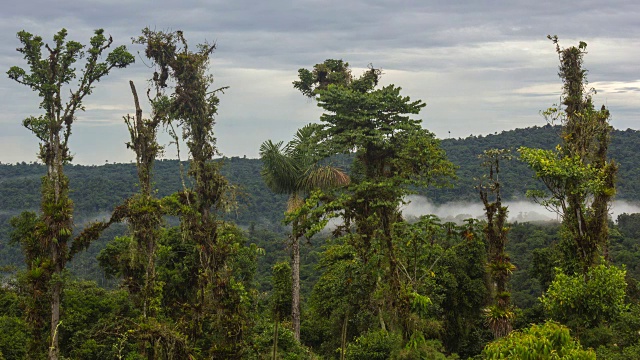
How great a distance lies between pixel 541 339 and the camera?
400 inches

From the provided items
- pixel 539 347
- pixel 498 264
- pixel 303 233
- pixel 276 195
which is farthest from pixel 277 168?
pixel 276 195

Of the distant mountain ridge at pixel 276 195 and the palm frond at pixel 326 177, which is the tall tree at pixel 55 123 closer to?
the palm frond at pixel 326 177

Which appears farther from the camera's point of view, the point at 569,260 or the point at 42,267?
the point at 569,260

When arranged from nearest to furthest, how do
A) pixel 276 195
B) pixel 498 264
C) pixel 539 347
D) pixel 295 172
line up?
pixel 539 347 < pixel 498 264 < pixel 295 172 < pixel 276 195

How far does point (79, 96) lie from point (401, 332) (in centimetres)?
1195

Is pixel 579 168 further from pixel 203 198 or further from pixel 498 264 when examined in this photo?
pixel 203 198

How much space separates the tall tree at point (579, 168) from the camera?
18.0m

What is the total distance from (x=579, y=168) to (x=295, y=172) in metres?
9.67

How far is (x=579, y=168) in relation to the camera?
700 inches

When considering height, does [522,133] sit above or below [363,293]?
above

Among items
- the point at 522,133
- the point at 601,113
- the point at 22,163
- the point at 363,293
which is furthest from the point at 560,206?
the point at 22,163

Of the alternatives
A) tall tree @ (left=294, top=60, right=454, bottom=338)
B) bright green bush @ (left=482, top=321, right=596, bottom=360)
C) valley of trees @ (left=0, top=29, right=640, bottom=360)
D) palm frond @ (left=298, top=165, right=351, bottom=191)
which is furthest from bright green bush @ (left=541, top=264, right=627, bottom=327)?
bright green bush @ (left=482, top=321, right=596, bottom=360)

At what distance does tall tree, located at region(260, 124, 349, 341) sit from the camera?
71.5 feet

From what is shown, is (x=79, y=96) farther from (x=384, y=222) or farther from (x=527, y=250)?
(x=527, y=250)
